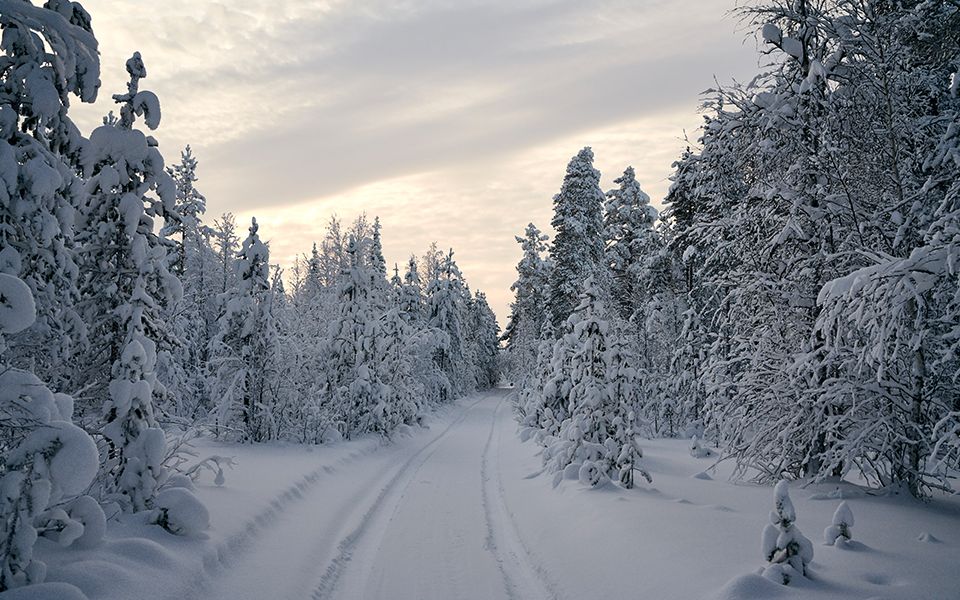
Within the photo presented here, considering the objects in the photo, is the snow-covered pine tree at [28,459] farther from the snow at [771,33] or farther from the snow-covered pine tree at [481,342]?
the snow-covered pine tree at [481,342]

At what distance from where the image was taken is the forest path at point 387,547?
6.90 metres

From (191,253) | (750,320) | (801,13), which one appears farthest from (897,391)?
(191,253)

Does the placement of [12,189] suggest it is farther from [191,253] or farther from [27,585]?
[191,253]

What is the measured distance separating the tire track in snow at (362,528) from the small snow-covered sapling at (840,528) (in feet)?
20.2

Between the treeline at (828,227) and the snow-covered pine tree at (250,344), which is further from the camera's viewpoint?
the snow-covered pine tree at (250,344)

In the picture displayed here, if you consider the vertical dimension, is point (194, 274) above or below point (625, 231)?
below

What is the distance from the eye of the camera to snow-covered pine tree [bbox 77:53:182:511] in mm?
8250

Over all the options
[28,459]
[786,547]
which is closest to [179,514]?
[28,459]

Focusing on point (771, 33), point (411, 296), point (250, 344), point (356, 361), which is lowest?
point (356, 361)

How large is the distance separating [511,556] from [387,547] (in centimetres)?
197

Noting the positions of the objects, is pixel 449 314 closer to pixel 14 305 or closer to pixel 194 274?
pixel 194 274

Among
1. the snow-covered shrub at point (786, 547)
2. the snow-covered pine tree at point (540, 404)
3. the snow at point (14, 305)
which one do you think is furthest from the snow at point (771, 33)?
the snow at point (14, 305)

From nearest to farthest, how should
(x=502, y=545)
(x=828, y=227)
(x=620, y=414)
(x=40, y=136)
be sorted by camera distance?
1. (x=40, y=136)
2. (x=502, y=545)
3. (x=828, y=227)
4. (x=620, y=414)

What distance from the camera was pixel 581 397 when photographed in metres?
12.5
